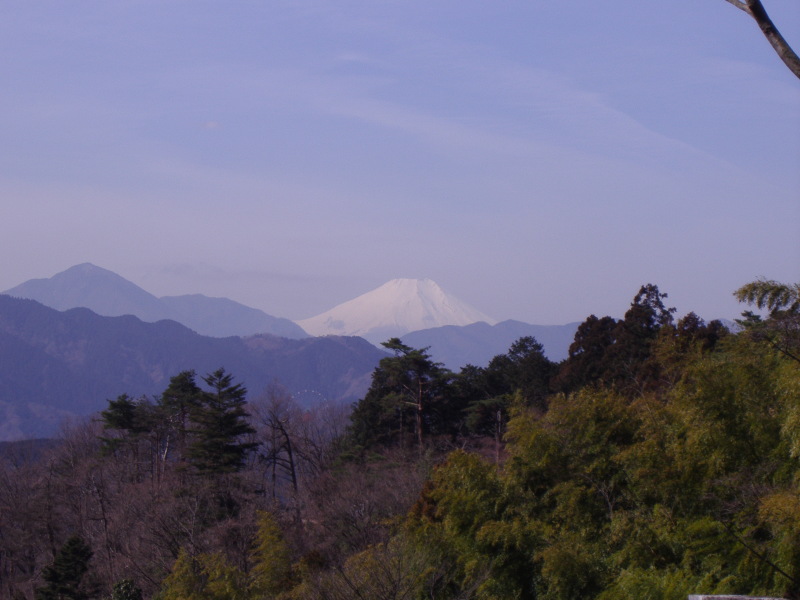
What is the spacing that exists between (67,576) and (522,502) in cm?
1677

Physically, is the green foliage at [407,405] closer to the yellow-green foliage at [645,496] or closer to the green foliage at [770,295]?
the yellow-green foliage at [645,496]

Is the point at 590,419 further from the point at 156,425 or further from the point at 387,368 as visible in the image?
the point at 156,425

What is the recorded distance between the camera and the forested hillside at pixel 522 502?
41.2ft

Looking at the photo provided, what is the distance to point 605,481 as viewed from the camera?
53.1 feet

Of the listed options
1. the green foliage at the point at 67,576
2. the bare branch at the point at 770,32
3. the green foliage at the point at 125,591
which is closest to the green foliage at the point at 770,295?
the bare branch at the point at 770,32

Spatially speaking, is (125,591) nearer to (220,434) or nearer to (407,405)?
(220,434)

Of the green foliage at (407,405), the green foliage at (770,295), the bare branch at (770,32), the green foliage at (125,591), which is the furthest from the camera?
the green foliage at (407,405)

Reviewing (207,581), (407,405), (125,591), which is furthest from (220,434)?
(207,581)

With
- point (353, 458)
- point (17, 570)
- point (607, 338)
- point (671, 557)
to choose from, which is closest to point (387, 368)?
point (353, 458)

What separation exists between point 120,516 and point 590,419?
833 inches

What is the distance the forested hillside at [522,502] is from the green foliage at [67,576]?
6 centimetres

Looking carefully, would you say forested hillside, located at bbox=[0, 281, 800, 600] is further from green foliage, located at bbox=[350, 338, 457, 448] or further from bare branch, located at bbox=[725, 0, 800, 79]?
bare branch, located at bbox=[725, 0, 800, 79]

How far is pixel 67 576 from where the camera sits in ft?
86.5

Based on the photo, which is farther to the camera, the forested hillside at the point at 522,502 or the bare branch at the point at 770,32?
the forested hillside at the point at 522,502
